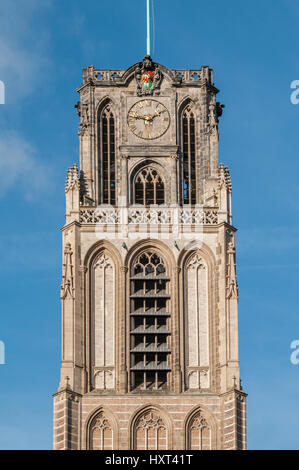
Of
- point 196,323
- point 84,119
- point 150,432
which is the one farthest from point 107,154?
point 150,432

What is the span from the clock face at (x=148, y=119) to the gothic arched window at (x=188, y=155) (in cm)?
120

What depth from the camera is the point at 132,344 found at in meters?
131

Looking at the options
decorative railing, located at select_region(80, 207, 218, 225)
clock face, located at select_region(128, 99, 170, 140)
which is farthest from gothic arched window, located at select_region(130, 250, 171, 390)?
clock face, located at select_region(128, 99, 170, 140)

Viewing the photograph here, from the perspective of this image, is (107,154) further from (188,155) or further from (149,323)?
(149,323)

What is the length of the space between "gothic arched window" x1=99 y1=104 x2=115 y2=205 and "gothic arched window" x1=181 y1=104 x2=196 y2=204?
402cm

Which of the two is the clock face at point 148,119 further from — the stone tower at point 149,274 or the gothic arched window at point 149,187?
the gothic arched window at point 149,187

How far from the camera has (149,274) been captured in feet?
435

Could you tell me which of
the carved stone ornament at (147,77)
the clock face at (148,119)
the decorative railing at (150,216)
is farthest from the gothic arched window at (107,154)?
the carved stone ornament at (147,77)

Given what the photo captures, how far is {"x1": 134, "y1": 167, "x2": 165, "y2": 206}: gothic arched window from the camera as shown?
13612 cm

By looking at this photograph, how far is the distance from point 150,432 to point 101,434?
2.64m

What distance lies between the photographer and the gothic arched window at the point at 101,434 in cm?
12850

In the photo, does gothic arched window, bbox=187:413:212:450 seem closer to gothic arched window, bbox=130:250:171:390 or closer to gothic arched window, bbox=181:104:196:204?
gothic arched window, bbox=130:250:171:390

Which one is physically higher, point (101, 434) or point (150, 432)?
point (150, 432)
